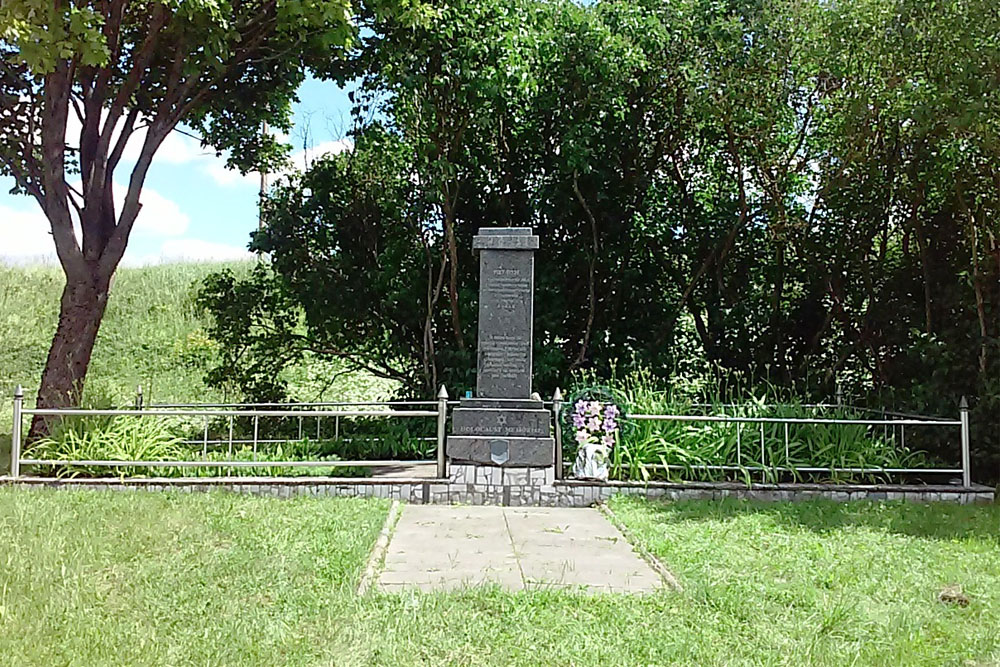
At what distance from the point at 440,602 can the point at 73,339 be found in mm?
6707

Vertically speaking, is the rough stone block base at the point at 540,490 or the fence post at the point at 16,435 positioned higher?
the fence post at the point at 16,435

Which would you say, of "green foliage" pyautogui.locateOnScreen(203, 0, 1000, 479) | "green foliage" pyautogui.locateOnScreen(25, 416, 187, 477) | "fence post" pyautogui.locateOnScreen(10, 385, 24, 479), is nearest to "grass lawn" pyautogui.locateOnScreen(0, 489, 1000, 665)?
"fence post" pyautogui.locateOnScreen(10, 385, 24, 479)

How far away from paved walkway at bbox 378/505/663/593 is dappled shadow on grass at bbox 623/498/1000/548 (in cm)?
90

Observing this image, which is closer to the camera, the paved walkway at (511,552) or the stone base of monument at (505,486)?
the paved walkway at (511,552)

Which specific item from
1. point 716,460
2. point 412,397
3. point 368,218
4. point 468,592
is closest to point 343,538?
point 468,592

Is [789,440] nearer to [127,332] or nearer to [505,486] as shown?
[505,486]

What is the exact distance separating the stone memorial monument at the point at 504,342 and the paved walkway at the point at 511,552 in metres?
0.96

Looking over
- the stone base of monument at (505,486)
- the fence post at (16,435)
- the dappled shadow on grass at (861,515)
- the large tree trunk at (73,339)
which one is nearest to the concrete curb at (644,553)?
the dappled shadow on grass at (861,515)

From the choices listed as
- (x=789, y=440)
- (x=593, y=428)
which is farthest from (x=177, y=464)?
(x=789, y=440)

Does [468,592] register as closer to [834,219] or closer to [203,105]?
[203,105]

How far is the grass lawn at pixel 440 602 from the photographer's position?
3.70 meters

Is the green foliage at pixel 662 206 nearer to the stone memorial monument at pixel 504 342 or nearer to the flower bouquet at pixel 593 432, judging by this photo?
the stone memorial monument at pixel 504 342

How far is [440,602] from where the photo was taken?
14.3 feet

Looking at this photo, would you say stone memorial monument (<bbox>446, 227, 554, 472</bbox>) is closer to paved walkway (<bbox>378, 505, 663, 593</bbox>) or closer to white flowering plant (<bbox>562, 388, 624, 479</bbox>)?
white flowering plant (<bbox>562, 388, 624, 479</bbox>)
